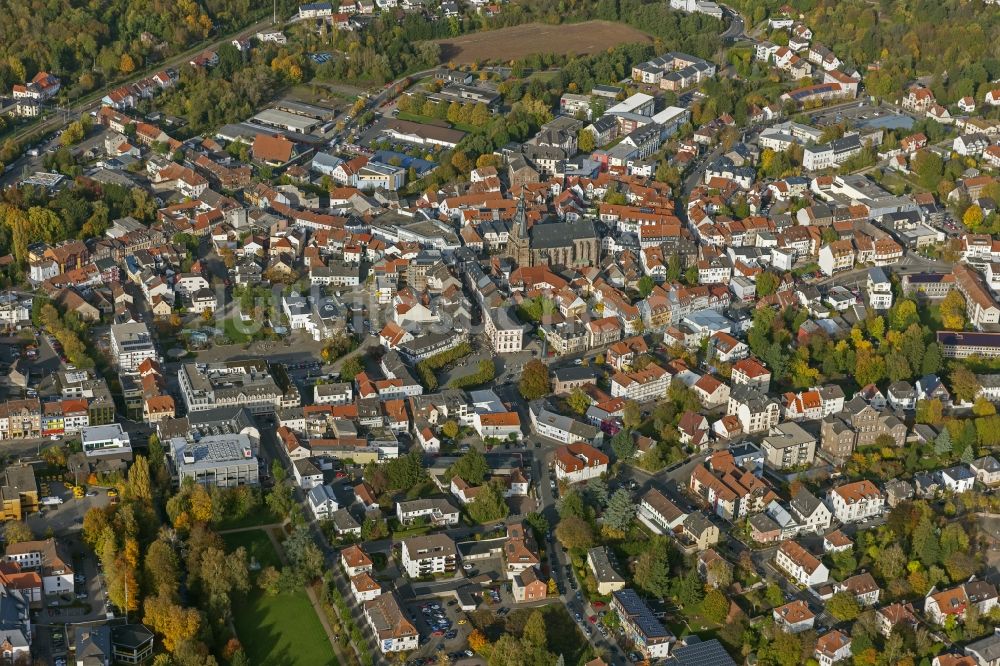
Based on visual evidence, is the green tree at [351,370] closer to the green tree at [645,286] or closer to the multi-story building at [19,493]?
the multi-story building at [19,493]

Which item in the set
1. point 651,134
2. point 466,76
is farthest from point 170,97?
point 651,134

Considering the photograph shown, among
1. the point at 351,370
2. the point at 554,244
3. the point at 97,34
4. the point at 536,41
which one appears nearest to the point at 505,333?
the point at 351,370

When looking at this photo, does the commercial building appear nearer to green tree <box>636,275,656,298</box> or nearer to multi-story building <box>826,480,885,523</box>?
green tree <box>636,275,656,298</box>

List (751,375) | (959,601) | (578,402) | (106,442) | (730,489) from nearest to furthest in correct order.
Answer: (959,601), (730,489), (106,442), (578,402), (751,375)

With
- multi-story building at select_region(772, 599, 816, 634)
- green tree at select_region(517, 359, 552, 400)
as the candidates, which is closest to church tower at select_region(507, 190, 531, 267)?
green tree at select_region(517, 359, 552, 400)

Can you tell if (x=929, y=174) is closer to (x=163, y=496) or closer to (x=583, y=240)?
(x=583, y=240)

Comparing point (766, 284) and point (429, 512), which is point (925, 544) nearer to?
point (429, 512)

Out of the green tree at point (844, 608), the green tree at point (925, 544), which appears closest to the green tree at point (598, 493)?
the green tree at point (844, 608)
